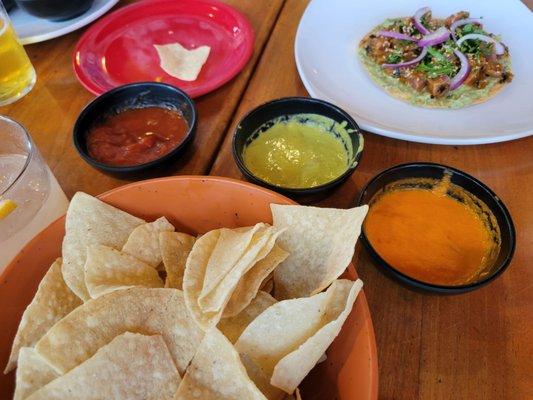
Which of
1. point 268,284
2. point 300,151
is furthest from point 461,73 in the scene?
point 268,284

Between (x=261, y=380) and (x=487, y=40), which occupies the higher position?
(x=487, y=40)

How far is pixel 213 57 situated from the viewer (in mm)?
1675

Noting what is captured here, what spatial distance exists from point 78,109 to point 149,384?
1.02 meters

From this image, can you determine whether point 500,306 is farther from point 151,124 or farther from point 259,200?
point 151,124

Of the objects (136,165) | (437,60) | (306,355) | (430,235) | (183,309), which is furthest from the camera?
(437,60)

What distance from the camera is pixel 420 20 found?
5.62ft

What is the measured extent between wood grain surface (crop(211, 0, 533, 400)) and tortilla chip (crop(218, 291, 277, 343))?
0.87 feet

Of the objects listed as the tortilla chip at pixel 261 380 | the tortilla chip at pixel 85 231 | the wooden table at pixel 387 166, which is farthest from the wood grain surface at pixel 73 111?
the tortilla chip at pixel 261 380

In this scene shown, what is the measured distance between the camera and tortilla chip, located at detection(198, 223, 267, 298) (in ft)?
2.68

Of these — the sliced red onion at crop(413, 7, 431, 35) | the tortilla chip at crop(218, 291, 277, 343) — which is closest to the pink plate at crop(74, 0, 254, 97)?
the sliced red onion at crop(413, 7, 431, 35)

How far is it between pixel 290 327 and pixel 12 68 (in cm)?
129

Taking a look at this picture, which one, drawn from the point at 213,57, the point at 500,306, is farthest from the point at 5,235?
the point at 500,306

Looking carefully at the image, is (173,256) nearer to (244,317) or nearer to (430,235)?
(244,317)

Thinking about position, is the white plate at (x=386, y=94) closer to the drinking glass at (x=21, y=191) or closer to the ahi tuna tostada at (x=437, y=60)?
the ahi tuna tostada at (x=437, y=60)
